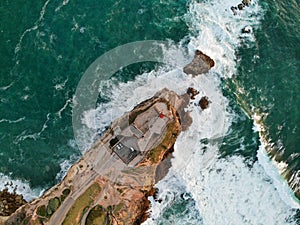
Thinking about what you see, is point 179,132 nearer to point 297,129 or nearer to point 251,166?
point 251,166

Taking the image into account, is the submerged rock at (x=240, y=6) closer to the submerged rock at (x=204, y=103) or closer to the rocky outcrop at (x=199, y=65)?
the rocky outcrop at (x=199, y=65)

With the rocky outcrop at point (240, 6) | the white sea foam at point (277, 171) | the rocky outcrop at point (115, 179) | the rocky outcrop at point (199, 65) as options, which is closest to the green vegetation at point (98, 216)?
the rocky outcrop at point (115, 179)

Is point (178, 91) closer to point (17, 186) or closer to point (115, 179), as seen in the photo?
point (115, 179)

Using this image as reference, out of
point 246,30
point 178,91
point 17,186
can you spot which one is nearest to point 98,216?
point 17,186

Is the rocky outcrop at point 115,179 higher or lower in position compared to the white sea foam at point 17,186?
lower

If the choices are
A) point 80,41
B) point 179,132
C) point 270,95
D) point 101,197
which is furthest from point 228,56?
point 101,197

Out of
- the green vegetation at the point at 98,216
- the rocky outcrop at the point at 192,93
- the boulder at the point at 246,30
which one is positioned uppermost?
the boulder at the point at 246,30

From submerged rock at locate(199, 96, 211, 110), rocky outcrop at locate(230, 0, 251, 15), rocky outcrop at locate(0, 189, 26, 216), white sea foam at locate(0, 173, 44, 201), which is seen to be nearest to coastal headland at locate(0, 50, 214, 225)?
rocky outcrop at locate(0, 189, 26, 216)

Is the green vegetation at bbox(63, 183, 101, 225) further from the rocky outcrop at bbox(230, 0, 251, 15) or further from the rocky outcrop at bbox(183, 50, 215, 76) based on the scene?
the rocky outcrop at bbox(230, 0, 251, 15)
